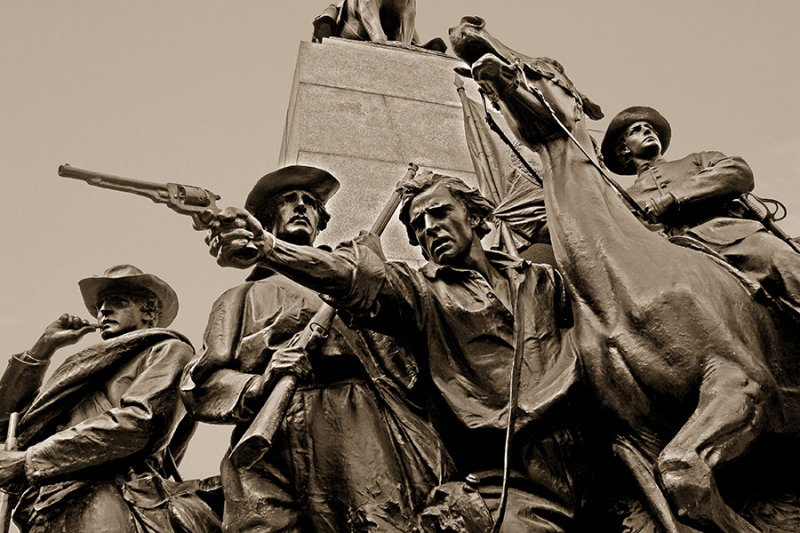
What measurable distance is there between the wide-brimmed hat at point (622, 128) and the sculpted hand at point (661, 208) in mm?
684

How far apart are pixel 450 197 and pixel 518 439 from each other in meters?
1.35

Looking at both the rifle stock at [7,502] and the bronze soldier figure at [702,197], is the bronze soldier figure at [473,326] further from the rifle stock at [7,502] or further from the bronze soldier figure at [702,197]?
the rifle stock at [7,502]

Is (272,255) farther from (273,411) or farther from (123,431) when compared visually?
(123,431)

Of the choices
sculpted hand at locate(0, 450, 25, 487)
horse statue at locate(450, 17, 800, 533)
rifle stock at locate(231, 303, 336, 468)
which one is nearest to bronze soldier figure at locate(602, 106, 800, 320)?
horse statue at locate(450, 17, 800, 533)

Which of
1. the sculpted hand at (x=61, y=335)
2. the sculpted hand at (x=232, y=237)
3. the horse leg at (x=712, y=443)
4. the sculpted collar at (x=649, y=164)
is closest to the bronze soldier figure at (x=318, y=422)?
the sculpted hand at (x=232, y=237)

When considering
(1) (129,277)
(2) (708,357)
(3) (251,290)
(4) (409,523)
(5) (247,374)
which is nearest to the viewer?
(2) (708,357)

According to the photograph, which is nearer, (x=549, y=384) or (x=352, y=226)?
(x=549, y=384)

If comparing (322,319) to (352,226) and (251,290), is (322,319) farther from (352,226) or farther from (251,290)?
(352,226)

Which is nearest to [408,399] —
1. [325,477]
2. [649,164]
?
[325,477]

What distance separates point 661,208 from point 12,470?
3715 mm

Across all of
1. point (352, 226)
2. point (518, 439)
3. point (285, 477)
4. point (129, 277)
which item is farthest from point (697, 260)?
point (129, 277)

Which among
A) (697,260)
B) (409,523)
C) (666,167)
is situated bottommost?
(409,523)

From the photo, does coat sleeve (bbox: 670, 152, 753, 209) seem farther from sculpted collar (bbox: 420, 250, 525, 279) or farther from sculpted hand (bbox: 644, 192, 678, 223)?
A: sculpted collar (bbox: 420, 250, 525, 279)

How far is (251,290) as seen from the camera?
249 inches
